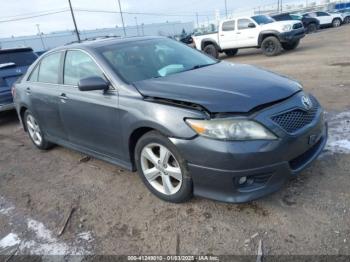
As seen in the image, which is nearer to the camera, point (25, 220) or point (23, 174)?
point (25, 220)

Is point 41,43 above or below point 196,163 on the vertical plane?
below

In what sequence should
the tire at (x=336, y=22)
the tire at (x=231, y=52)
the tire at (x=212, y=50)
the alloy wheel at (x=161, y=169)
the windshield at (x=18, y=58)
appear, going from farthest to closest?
the tire at (x=336, y=22)
the tire at (x=231, y=52)
the tire at (x=212, y=50)
the windshield at (x=18, y=58)
the alloy wheel at (x=161, y=169)

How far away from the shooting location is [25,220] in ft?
11.4

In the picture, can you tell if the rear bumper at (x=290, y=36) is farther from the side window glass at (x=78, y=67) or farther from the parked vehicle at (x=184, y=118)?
the side window glass at (x=78, y=67)

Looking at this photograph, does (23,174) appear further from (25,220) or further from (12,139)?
(12,139)

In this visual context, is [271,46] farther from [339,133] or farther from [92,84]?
[92,84]

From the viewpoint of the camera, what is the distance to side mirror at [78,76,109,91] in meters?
3.45

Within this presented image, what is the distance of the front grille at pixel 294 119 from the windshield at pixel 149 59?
1.38 meters

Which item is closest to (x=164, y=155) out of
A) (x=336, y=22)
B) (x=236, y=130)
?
(x=236, y=130)

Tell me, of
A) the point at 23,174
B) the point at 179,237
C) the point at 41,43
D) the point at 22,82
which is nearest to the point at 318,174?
the point at 179,237

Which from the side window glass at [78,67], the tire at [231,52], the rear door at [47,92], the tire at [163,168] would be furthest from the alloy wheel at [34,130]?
the tire at [231,52]

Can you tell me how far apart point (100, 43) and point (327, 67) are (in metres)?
7.55

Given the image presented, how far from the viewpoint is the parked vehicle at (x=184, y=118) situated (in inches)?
108

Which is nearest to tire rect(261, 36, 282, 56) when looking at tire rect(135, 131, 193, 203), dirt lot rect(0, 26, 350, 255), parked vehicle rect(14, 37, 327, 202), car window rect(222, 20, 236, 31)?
car window rect(222, 20, 236, 31)
